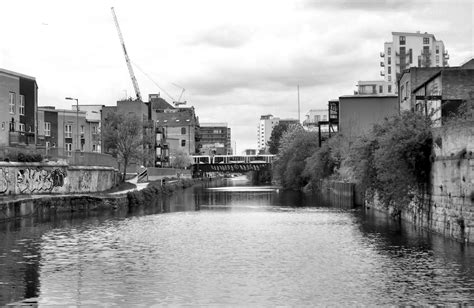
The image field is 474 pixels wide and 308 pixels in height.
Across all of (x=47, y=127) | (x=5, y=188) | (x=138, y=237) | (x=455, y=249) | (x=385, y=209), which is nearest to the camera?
(x=455, y=249)

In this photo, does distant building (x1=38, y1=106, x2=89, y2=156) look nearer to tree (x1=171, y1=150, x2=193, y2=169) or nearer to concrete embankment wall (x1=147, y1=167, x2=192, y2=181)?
concrete embankment wall (x1=147, y1=167, x2=192, y2=181)

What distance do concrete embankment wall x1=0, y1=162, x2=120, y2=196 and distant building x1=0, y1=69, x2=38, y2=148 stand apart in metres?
11.2

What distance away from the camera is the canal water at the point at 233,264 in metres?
22.8

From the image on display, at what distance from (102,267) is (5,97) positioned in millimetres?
60807

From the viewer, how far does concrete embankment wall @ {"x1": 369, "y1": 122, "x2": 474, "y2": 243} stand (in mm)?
32438

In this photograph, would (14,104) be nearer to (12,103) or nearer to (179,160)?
(12,103)

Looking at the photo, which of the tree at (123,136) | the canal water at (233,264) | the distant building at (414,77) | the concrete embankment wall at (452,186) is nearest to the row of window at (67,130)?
the tree at (123,136)

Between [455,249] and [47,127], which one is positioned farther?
[47,127]

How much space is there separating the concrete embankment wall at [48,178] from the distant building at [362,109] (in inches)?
1841

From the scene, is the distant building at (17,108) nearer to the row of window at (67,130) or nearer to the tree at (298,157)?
the row of window at (67,130)

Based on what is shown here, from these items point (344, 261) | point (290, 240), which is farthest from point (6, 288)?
point (290, 240)

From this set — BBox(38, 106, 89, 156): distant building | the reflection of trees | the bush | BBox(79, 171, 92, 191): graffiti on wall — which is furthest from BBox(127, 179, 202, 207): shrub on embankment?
the bush

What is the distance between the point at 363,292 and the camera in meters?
23.4

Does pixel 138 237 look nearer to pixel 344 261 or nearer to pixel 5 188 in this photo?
pixel 344 261
